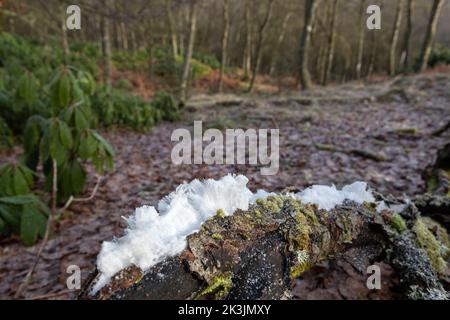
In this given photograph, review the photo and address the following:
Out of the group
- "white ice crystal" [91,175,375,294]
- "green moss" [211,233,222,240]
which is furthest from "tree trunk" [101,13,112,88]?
"green moss" [211,233,222,240]

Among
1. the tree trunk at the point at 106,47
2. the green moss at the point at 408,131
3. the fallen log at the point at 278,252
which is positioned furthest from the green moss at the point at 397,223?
the tree trunk at the point at 106,47

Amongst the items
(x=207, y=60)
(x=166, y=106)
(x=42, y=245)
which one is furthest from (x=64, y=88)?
(x=207, y=60)

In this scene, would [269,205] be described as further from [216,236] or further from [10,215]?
[10,215]

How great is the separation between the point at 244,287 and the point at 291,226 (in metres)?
0.27

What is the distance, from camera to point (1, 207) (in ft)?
7.81

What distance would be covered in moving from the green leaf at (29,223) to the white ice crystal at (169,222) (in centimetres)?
201

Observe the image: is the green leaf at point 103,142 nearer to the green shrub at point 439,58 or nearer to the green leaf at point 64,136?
the green leaf at point 64,136

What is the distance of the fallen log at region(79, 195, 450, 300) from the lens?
2.59ft

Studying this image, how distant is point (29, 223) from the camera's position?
2.45 m

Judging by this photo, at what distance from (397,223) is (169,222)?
40.9 inches

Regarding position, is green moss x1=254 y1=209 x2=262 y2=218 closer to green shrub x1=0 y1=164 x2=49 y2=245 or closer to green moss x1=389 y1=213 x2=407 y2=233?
green moss x1=389 y1=213 x2=407 y2=233

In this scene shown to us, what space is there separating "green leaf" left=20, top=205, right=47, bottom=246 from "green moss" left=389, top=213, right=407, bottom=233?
2468 millimetres
